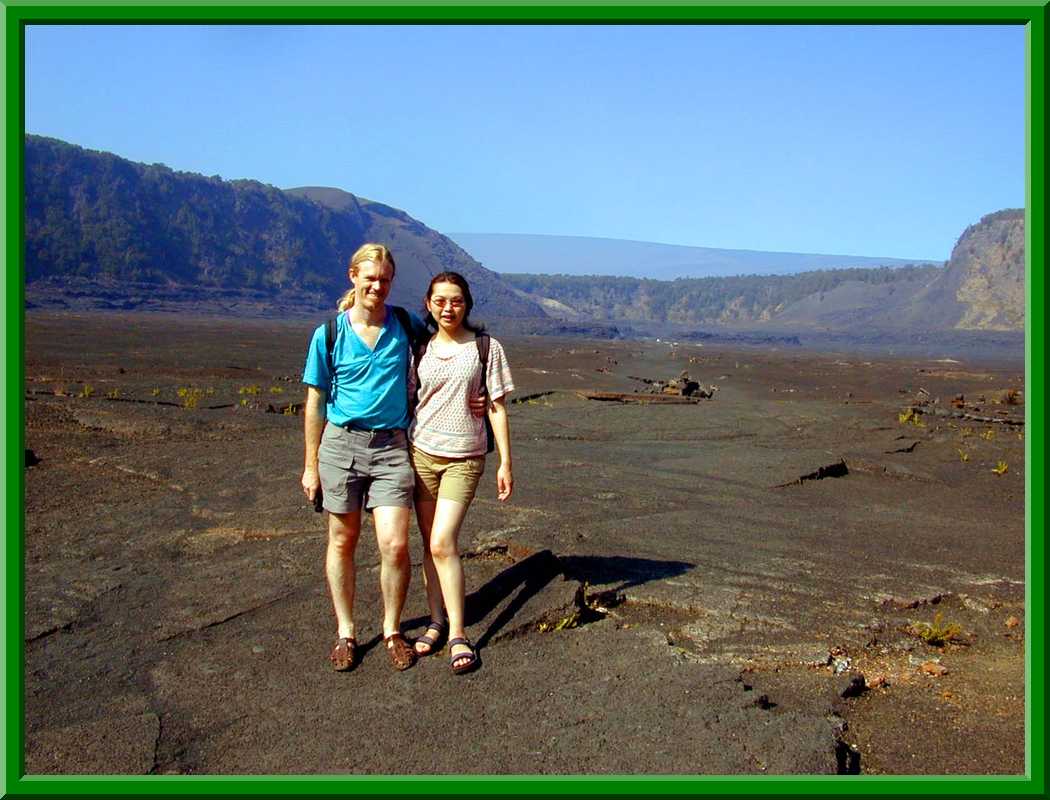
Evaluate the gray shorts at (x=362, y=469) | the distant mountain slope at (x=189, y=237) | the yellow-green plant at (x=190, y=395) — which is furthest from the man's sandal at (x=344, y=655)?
the distant mountain slope at (x=189, y=237)

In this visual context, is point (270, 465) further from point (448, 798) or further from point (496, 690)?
point (448, 798)

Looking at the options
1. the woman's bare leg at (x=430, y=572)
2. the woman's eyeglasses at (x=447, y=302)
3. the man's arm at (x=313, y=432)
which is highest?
the woman's eyeglasses at (x=447, y=302)

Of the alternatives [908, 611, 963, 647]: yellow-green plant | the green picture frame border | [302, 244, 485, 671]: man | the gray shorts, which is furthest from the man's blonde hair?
[908, 611, 963, 647]: yellow-green plant

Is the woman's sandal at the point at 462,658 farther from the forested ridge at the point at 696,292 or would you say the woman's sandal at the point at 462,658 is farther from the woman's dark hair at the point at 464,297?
the forested ridge at the point at 696,292

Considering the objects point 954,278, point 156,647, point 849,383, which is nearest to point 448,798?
point 156,647

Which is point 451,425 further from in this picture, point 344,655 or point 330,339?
point 344,655

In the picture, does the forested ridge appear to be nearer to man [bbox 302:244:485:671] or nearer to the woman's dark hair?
the woman's dark hair
